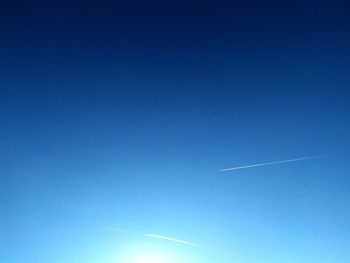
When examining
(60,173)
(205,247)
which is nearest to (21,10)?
(60,173)

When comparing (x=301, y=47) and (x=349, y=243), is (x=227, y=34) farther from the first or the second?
(x=349, y=243)

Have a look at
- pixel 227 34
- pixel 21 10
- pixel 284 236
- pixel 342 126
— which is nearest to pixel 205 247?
pixel 284 236

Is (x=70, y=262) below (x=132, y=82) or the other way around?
below

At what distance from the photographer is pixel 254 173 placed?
1386mm

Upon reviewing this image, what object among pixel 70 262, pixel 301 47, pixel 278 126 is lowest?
pixel 70 262

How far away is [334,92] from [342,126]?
4.9 inches

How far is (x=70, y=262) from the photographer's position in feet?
4.68

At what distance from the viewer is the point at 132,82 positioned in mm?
1384

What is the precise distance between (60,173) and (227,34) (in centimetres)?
79

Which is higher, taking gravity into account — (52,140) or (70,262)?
(52,140)

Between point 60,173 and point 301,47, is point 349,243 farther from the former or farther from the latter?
point 60,173

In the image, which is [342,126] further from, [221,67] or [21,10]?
[21,10]

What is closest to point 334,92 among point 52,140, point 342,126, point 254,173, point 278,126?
point 342,126

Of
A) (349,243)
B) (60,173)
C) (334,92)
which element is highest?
(334,92)
